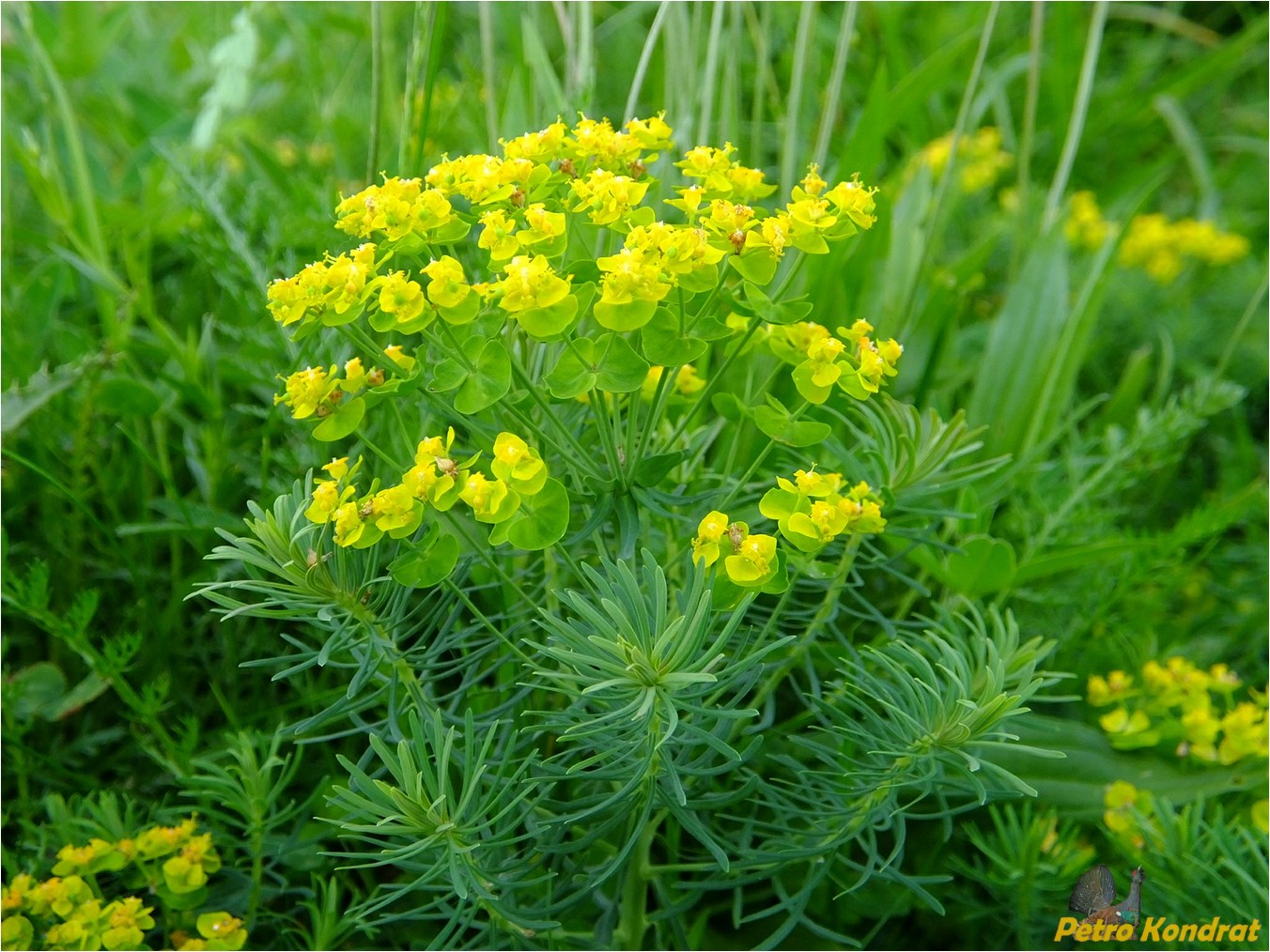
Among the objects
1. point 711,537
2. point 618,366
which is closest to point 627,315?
point 618,366

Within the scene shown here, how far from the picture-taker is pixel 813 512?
2.22ft

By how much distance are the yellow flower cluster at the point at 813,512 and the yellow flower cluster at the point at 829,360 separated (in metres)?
0.05

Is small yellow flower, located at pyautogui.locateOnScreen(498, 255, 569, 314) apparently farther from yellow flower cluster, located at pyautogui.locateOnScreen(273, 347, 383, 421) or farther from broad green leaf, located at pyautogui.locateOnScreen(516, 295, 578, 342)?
yellow flower cluster, located at pyautogui.locateOnScreen(273, 347, 383, 421)

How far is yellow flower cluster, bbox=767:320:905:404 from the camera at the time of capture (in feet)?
2.29

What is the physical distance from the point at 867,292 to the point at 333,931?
2.86 ft

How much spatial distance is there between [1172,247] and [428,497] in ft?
4.79

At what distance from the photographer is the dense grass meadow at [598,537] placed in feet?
2.25

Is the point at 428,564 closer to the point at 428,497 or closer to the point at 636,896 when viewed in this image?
the point at 428,497

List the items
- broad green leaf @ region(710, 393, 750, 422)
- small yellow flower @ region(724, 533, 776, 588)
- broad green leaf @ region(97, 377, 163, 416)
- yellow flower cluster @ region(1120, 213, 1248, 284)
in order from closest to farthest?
1. small yellow flower @ region(724, 533, 776, 588)
2. broad green leaf @ region(710, 393, 750, 422)
3. broad green leaf @ region(97, 377, 163, 416)
4. yellow flower cluster @ region(1120, 213, 1248, 284)

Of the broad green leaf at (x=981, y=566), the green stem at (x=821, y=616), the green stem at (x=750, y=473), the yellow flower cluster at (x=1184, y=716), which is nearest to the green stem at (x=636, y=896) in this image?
the green stem at (x=821, y=616)

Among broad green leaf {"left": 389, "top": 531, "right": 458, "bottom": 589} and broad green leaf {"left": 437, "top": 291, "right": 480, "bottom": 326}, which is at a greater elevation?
broad green leaf {"left": 437, "top": 291, "right": 480, "bottom": 326}

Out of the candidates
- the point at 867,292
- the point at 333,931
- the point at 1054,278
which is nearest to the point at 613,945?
the point at 333,931

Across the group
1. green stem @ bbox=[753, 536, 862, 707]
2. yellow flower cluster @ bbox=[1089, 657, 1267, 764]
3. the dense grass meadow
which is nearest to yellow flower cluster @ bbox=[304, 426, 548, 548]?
the dense grass meadow

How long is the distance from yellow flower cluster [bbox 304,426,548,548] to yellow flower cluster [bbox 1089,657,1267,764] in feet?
2.05
